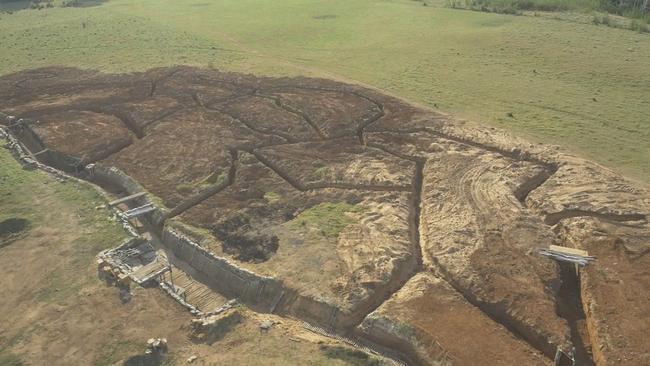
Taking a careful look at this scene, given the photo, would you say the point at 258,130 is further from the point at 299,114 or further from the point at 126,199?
the point at 126,199

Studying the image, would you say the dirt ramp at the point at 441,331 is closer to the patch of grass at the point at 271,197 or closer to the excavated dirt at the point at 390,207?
the excavated dirt at the point at 390,207

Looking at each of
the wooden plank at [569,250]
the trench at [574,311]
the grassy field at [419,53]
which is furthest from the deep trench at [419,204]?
the grassy field at [419,53]

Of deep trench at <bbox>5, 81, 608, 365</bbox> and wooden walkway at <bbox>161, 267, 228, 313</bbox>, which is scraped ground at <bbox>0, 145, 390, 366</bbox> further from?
deep trench at <bbox>5, 81, 608, 365</bbox>

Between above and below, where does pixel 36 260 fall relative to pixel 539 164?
below

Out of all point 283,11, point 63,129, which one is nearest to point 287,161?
point 63,129

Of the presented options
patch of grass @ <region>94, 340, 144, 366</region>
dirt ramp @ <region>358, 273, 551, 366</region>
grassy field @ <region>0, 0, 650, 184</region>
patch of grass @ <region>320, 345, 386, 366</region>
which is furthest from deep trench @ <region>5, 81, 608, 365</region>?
patch of grass @ <region>94, 340, 144, 366</region>

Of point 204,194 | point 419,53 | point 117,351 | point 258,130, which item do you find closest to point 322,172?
point 204,194

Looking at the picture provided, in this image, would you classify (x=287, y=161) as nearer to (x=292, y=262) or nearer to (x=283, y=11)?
(x=292, y=262)
